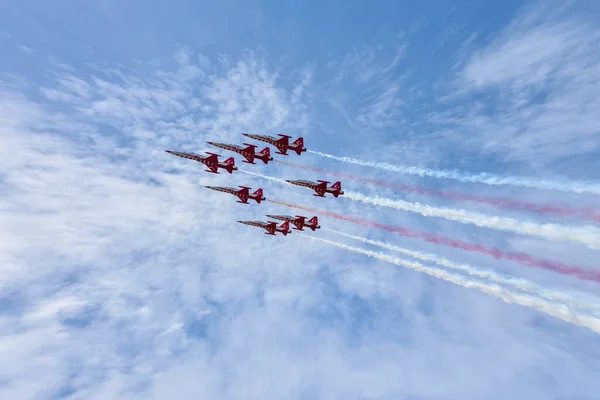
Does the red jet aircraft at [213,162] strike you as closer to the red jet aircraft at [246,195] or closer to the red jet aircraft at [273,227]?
the red jet aircraft at [246,195]

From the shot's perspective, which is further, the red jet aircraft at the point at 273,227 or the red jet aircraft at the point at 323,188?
the red jet aircraft at the point at 273,227

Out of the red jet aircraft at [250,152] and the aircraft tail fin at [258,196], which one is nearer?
the red jet aircraft at [250,152]

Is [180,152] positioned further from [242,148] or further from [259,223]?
[259,223]

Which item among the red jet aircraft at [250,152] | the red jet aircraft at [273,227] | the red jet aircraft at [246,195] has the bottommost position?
the red jet aircraft at [273,227]

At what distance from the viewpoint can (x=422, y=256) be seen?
8519cm

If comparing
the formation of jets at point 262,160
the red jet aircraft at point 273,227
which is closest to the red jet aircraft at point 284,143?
the formation of jets at point 262,160

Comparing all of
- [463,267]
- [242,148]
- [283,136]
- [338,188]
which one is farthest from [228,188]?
[463,267]

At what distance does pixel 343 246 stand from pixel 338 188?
45.4 feet

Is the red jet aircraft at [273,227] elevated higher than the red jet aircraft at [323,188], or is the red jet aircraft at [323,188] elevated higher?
the red jet aircraft at [323,188]

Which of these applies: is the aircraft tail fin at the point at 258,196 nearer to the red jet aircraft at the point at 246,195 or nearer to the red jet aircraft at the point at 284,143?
the red jet aircraft at the point at 246,195

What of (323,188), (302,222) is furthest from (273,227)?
(323,188)

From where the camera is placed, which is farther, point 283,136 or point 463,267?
point 283,136

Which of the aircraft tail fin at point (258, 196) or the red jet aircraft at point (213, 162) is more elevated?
the red jet aircraft at point (213, 162)

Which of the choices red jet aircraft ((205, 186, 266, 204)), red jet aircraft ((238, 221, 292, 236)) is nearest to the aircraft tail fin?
red jet aircraft ((205, 186, 266, 204))
